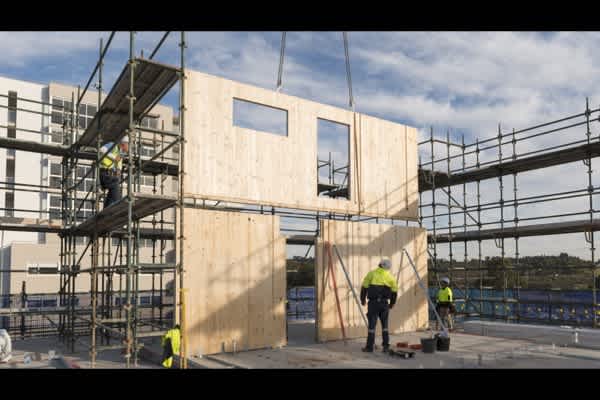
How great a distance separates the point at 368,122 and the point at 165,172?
19.5 ft

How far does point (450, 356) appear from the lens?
10414 millimetres

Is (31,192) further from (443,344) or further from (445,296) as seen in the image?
(443,344)

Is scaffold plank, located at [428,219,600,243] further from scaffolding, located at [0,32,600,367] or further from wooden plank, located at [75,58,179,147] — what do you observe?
wooden plank, located at [75,58,179,147]

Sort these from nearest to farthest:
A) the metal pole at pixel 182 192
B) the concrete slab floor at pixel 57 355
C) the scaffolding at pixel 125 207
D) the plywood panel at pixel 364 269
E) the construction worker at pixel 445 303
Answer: the scaffolding at pixel 125 207
the metal pole at pixel 182 192
the concrete slab floor at pixel 57 355
the plywood panel at pixel 364 269
the construction worker at pixel 445 303

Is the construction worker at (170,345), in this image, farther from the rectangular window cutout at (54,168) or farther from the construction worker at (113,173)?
the rectangular window cutout at (54,168)

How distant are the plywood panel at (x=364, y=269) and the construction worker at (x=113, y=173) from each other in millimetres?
4931

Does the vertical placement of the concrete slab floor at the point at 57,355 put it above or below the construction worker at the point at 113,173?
below

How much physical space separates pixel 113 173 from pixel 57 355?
170 inches

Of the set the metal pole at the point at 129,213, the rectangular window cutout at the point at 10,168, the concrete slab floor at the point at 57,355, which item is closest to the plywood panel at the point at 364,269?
the concrete slab floor at the point at 57,355

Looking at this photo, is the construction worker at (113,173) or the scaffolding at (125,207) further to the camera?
the construction worker at (113,173)

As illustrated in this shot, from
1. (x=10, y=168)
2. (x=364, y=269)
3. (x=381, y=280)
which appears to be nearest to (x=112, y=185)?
(x=381, y=280)

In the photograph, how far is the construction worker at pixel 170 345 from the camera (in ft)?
31.6
